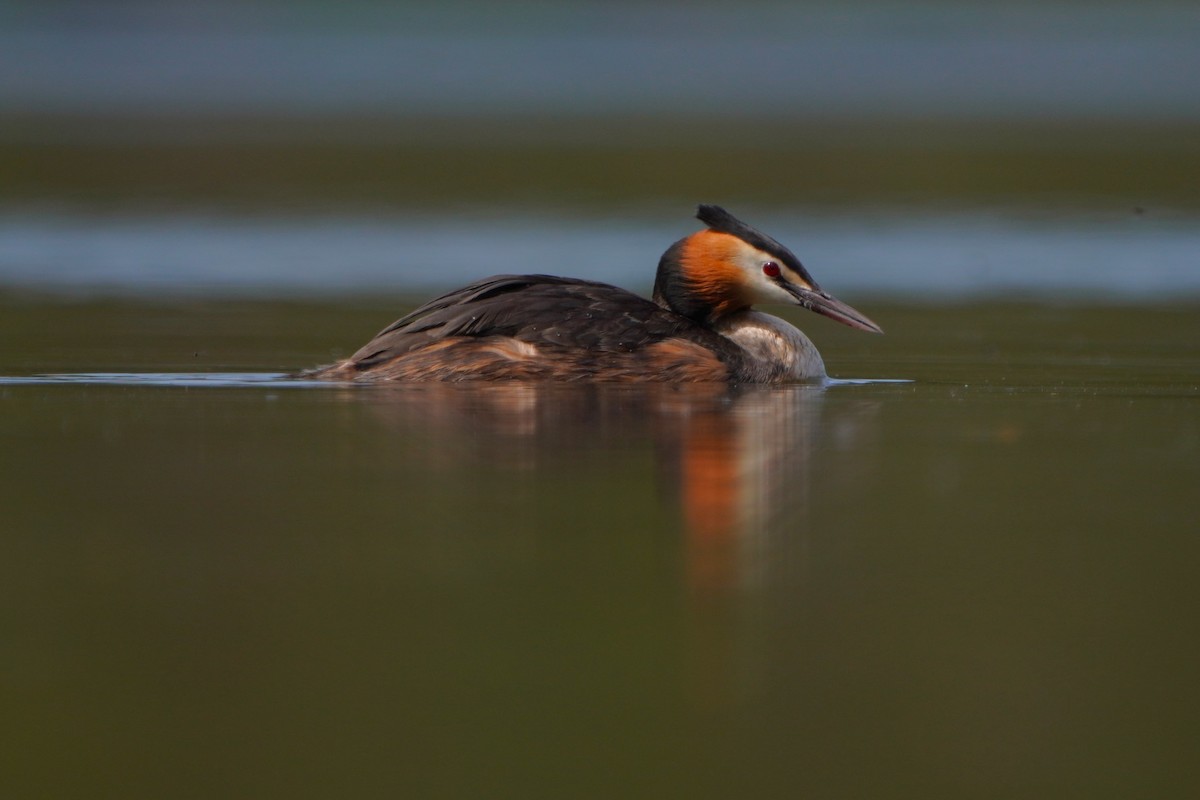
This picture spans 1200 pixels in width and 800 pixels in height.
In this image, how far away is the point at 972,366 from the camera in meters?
11.9

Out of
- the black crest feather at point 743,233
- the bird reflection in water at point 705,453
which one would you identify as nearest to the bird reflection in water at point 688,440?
the bird reflection in water at point 705,453

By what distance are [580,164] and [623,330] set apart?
22910 mm

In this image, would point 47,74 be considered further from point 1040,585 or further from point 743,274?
point 1040,585

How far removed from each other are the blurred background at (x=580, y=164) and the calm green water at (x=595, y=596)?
7376mm

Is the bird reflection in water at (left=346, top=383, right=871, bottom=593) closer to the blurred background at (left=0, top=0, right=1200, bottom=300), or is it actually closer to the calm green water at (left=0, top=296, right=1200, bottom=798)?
the calm green water at (left=0, top=296, right=1200, bottom=798)

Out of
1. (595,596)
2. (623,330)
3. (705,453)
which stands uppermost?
(623,330)

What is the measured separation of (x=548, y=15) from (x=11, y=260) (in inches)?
3817

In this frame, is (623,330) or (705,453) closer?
(705,453)

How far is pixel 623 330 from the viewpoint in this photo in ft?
35.9

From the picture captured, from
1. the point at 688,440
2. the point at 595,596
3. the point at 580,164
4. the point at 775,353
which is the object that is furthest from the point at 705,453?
the point at 580,164

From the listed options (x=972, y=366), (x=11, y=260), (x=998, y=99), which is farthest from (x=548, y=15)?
(x=972, y=366)

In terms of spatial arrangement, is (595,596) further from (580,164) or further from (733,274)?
(580,164)

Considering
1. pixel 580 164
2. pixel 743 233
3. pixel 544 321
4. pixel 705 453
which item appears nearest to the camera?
pixel 705 453

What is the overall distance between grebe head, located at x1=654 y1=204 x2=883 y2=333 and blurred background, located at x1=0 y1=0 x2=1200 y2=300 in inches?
196
